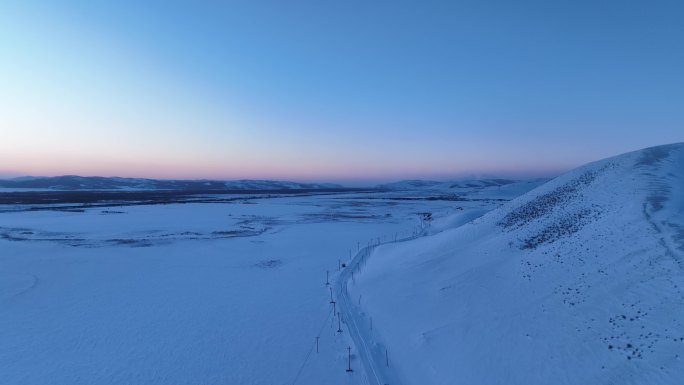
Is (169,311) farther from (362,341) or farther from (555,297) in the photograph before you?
(555,297)

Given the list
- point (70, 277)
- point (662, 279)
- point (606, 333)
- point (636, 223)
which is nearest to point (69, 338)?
point (70, 277)

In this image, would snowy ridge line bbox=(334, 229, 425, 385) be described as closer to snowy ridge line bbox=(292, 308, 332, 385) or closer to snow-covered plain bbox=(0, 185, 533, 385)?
snow-covered plain bbox=(0, 185, 533, 385)

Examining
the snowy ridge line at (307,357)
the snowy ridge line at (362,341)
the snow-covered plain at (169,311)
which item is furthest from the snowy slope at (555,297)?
the snow-covered plain at (169,311)

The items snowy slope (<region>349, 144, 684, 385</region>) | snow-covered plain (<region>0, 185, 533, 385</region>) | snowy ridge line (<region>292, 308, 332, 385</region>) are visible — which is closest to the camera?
snowy slope (<region>349, 144, 684, 385</region>)

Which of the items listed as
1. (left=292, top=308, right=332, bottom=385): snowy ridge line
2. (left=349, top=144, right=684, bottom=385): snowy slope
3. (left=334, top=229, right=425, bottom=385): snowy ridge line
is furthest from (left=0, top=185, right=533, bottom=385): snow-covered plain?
(left=349, top=144, right=684, bottom=385): snowy slope

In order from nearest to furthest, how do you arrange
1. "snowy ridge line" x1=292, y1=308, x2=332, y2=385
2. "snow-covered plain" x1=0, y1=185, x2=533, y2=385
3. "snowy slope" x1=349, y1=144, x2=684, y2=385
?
"snowy slope" x1=349, y1=144, x2=684, y2=385
"snowy ridge line" x1=292, y1=308, x2=332, y2=385
"snow-covered plain" x1=0, y1=185, x2=533, y2=385

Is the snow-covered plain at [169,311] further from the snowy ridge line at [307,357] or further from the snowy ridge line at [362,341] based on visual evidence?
the snowy ridge line at [362,341]

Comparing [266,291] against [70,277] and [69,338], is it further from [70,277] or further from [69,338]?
[70,277]
